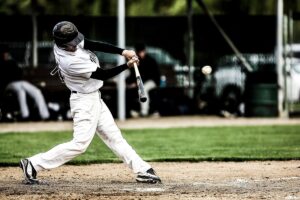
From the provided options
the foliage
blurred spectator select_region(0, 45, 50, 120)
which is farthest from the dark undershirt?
the foliage

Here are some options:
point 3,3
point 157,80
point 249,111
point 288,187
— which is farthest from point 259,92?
point 288,187

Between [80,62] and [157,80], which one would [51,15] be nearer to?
[157,80]

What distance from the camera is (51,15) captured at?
25453mm

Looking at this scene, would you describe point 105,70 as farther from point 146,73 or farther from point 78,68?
point 146,73

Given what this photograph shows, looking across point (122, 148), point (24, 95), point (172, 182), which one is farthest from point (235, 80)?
point (122, 148)

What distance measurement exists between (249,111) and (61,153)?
40.2ft

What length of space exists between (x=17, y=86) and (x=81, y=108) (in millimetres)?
10693

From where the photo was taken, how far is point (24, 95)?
20.0m

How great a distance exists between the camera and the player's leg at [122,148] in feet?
31.5

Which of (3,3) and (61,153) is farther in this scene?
(3,3)

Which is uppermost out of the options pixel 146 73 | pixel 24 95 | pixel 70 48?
pixel 70 48

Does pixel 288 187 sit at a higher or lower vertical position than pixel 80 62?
lower

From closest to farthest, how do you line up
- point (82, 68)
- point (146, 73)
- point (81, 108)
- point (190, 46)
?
1. point (82, 68)
2. point (81, 108)
3. point (146, 73)
4. point (190, 46)

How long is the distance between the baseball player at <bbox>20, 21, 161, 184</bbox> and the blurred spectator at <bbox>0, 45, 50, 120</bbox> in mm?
10373
